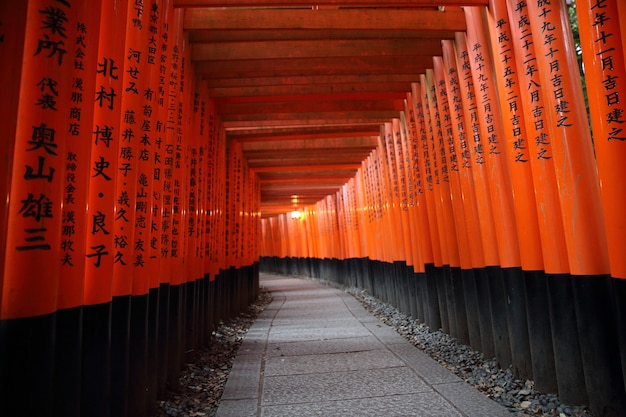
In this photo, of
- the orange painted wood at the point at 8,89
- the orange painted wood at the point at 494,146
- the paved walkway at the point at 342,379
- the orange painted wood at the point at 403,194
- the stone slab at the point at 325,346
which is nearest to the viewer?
the orange painted wood at the point at 8,89

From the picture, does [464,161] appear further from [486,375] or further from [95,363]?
[95,363]

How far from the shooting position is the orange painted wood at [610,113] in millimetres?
2512

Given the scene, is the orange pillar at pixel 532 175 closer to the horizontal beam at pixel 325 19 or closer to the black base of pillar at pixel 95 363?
the horizontal beam at pixel 325 19

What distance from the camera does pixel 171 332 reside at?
3945 mm

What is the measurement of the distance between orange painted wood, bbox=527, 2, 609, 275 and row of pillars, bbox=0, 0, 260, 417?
3.03 m

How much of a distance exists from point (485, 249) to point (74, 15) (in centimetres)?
391

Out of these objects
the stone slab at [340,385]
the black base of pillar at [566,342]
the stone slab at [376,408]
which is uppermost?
the black base of pillar at [566,342]

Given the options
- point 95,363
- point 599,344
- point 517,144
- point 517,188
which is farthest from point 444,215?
point 95,363

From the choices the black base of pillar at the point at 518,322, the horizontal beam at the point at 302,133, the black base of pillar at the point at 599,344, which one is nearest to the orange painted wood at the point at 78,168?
the black base of pillar at the point at 599,344

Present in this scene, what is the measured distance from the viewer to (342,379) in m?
3.96

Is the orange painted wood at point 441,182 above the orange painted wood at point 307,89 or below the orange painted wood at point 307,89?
below

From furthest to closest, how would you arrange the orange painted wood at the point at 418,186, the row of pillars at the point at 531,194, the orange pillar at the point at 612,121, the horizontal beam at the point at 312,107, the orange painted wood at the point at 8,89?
the horizontal beam at the point at 312,107
the orange painted wood at the point at 418,186
the row of pillars at the point at 531,194
the orange pillar at the point at 612,121
the orange painted wood at the point at 8,89

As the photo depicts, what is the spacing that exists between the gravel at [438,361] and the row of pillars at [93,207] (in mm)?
259

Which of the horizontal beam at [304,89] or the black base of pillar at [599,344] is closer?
the black base of pillar at [599,344]
